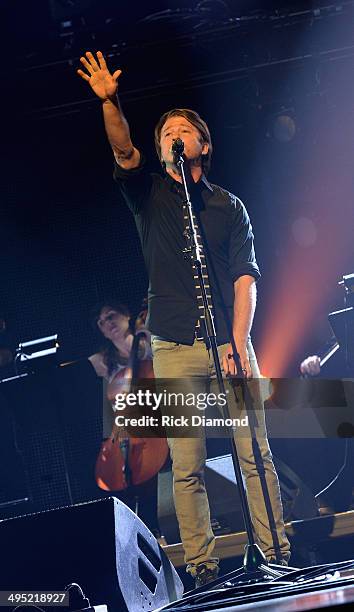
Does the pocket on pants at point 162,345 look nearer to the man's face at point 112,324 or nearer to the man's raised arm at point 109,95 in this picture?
the man's raised arm at point 109,95

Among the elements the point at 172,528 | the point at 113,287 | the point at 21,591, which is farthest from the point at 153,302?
the point at 113,287

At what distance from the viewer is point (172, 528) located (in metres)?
4.37

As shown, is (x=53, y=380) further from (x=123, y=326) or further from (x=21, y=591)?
(x=21, y=591)

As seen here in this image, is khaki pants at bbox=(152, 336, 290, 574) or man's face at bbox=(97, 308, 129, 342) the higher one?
man's face at bbox=(97, 308, 129, 342)

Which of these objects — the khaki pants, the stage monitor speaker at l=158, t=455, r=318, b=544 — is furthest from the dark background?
the khaki pants

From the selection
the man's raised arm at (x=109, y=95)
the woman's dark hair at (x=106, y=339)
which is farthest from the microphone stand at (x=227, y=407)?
the woman's dark hair at (x=106, y=339)

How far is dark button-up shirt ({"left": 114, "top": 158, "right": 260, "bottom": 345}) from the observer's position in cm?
366

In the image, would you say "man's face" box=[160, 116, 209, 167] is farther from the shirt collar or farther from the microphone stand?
the microphone stand

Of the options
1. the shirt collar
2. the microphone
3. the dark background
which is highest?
the dark background

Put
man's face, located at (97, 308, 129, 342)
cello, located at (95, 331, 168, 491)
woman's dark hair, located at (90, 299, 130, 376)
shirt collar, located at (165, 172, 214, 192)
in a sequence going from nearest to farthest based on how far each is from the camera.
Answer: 1. shirt collar, located at (165, 172, 214, 192)
2. cello, located at (95, 331, 168, 491)
3. woman's dark hair, located at (90, 299, 130, 376)
4. man's face, located at (97, 308, 129, 342)

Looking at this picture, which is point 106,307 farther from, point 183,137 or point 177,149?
point 177,149

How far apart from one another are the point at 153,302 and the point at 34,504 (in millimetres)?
2919


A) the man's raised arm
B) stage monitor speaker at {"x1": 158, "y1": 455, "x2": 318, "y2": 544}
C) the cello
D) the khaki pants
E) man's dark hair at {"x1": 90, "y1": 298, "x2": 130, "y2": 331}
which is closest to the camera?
the khaki pants

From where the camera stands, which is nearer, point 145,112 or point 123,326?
point 123,326
